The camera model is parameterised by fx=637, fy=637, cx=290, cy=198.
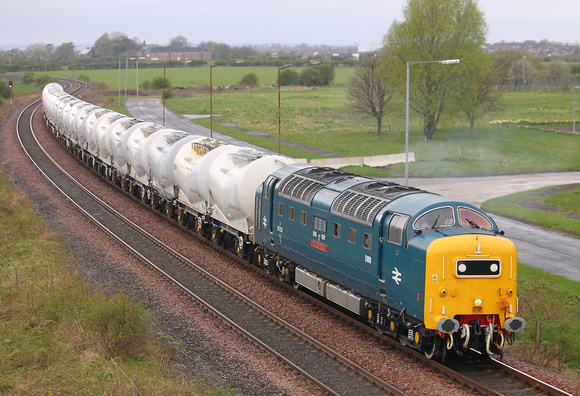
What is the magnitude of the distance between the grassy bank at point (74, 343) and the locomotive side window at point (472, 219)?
7.39 meters

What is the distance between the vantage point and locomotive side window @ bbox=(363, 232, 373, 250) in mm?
17511

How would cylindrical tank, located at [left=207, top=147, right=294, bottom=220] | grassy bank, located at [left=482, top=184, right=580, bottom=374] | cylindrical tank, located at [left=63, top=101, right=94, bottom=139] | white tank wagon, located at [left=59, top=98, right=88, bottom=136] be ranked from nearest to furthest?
grassy bank, located at [left=482, top=184, right=580, bottom=374]
cylindrical tank, located at [left=207, top=147, right=294, bottom=220]
cylindrical tank, located at [left=63, top=101, right=94, bottom=139]
white tank wagon, located at [left=59, top=98, right=88, bottom=136]

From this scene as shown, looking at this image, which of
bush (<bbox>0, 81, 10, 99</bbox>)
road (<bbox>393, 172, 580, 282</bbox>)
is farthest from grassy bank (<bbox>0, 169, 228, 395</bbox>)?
bush (<bbox>0, 81, 10, 99</bbox>)

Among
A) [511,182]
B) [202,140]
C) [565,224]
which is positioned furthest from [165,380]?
[511,182]

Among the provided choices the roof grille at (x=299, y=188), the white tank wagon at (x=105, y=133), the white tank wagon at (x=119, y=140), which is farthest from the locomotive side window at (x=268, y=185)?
the white tank wagon at (x=105, y=133)

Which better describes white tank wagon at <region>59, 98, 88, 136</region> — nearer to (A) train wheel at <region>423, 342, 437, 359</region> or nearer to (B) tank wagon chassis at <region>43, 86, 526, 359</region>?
(B) tank wagon chassis at <region>43, 86, 526, 359</region>

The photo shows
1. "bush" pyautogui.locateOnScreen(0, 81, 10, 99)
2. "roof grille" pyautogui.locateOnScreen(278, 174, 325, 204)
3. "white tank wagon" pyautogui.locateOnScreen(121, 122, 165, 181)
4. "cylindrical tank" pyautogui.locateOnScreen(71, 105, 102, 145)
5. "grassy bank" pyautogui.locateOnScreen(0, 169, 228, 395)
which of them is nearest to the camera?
"grassy bank" pyautogui.locateOnScreen(0, 169, 228, 395)

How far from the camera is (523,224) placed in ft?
120

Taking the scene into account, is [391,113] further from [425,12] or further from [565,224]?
[565,224]

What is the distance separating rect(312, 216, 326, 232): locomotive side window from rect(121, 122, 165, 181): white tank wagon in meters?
18.8

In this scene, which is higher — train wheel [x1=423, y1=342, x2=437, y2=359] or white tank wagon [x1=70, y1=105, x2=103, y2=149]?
white tank wagon [x1=70, y1=105, x2=103, y2=149]

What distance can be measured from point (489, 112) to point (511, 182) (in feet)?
87.6

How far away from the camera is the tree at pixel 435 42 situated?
66.5m

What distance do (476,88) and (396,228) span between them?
55.6 m
